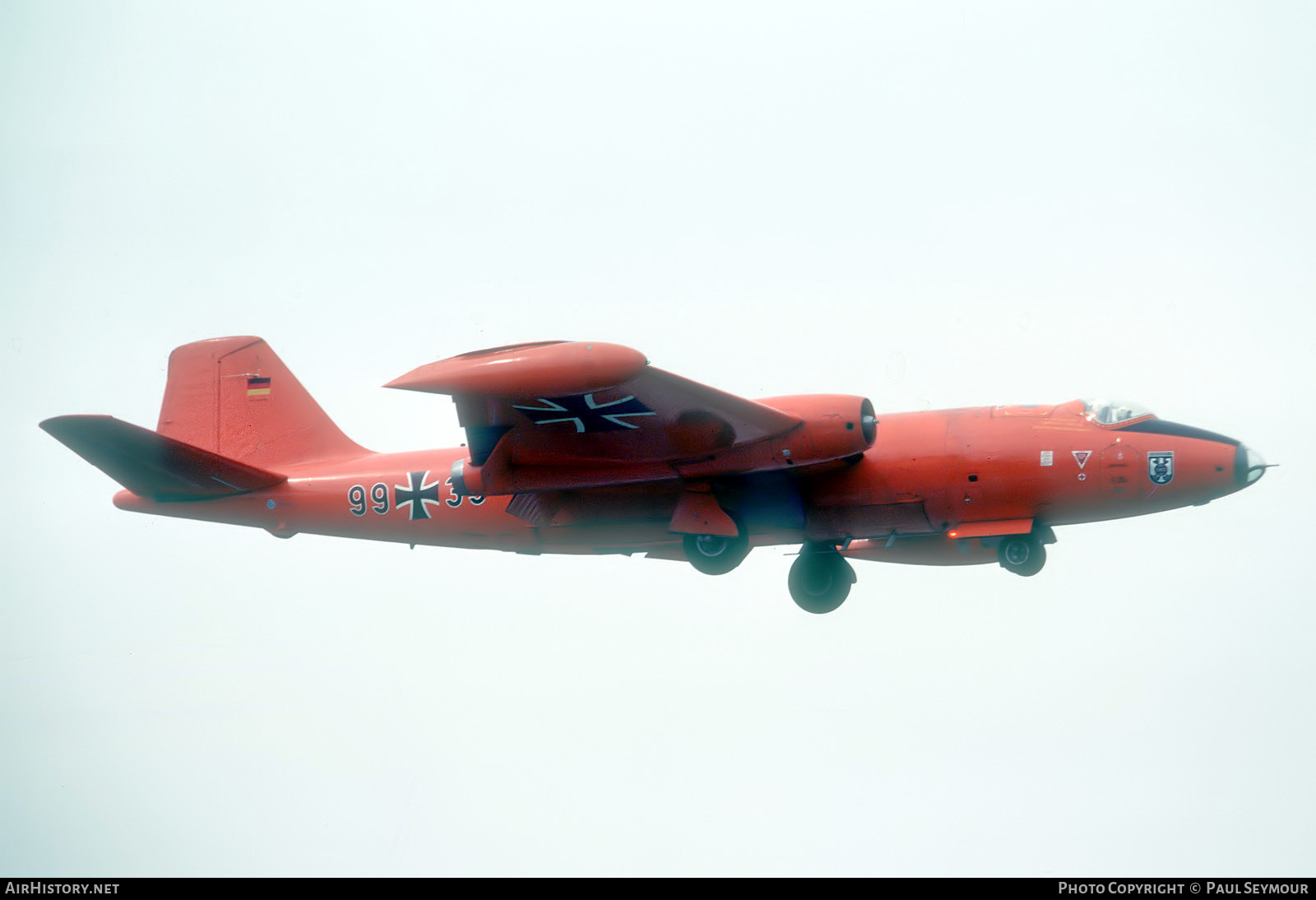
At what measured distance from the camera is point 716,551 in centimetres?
1725

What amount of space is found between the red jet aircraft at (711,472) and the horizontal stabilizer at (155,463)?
34mm

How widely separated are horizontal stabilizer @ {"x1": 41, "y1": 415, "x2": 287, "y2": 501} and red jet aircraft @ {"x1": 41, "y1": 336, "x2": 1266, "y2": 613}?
34 mm

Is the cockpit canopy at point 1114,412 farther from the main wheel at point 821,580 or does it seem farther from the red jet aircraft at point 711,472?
the main wheel at point 821,580

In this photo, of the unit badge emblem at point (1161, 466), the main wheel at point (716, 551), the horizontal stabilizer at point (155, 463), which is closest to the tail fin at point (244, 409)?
the horizontal stabilizer at point (155, 463)

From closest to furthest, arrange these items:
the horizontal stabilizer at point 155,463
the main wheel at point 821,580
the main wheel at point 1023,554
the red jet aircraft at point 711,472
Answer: the red jet aircraft at point 711,472 → the main wheel at point 1023,554 → the horizontal stabilizer at point 155,463 → the main wheel at point 821,580

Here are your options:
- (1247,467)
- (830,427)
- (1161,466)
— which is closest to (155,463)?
(830,427)

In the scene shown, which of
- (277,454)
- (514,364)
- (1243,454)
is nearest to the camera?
(514,364)

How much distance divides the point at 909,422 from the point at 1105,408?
2472 mm

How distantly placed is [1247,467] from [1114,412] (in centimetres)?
171

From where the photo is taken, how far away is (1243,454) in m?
16.0

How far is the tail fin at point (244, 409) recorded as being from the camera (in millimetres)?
20906
